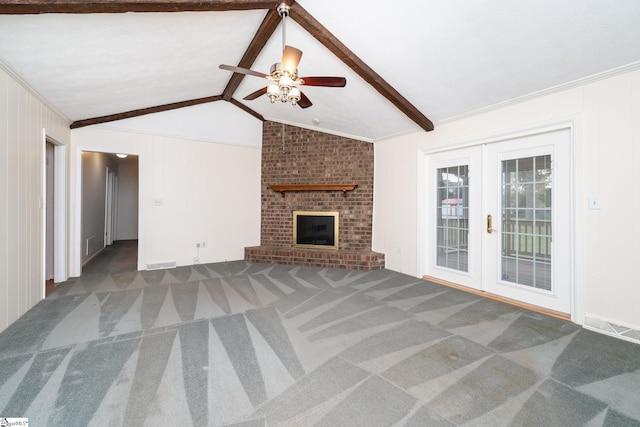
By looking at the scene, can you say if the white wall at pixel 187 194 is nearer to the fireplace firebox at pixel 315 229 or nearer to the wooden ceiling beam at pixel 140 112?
the wooden ceiling beam at pixel 140 112

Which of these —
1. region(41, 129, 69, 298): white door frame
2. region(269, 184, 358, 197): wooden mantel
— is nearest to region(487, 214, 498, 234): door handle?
region(269, 184, 358, 197): wooden mantel

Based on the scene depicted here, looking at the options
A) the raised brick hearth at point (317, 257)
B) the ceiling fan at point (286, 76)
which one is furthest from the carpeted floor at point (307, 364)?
the ceiling fan at point (286, 76)

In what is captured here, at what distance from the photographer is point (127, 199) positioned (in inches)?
328

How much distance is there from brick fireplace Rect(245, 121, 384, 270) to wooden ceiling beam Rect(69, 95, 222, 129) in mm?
1347

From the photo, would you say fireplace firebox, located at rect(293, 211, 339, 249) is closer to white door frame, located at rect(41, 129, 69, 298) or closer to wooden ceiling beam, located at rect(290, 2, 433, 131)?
wooden ceiling beam, located at rect(290, 2, 433, 131)

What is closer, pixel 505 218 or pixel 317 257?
pixel 505 218

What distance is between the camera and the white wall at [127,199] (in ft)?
27.0

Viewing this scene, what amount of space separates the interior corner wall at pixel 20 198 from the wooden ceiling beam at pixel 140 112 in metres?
0.79

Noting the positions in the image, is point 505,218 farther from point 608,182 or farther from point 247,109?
point 247,109

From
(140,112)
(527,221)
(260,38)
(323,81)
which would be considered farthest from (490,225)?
(140,112)

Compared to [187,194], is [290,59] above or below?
above

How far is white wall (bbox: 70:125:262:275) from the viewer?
4.55 metres

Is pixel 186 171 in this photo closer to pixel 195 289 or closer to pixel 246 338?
pixel 195 289

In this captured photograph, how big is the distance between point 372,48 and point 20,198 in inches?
155
